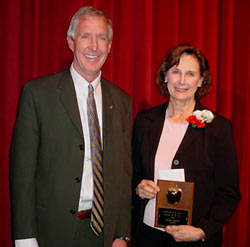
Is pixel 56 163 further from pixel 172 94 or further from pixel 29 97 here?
pixel 172 94

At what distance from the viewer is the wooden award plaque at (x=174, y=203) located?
1975mm

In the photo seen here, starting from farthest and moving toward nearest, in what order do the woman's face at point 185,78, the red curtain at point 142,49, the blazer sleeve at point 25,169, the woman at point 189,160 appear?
the red curtain at point 142,49 < the woman's face at point 185,78 < the woman at point 189,160 < the blazer sleeve at point 25,169

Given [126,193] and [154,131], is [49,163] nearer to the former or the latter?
[126,193]

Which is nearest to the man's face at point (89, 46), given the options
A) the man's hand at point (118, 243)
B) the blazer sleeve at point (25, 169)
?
the blazer sleeve at point (25, 169)

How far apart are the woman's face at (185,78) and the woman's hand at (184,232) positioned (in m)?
0.87

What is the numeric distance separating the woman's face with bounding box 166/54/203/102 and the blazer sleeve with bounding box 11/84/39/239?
100cm

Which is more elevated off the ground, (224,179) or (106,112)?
(106,112)

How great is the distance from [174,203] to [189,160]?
0.30m

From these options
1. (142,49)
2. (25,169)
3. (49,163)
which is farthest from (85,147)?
(142,49)

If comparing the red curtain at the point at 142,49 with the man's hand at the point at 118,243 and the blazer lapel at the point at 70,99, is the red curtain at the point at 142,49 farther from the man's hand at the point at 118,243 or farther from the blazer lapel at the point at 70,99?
the man's hand at the point at 118,243

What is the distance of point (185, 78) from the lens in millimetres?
2180

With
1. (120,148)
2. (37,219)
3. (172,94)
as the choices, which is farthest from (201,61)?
(37,219)

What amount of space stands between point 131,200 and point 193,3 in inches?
74.7

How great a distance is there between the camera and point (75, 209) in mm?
1815
